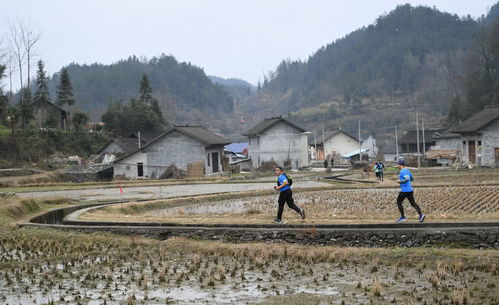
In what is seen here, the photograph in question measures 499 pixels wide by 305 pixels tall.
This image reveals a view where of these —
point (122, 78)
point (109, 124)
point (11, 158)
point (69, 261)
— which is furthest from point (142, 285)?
point (122, 78)

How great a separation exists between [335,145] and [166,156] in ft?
111

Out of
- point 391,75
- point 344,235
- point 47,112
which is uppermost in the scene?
point 391,75

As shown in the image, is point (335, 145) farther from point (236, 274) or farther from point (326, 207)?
point (236, 274)

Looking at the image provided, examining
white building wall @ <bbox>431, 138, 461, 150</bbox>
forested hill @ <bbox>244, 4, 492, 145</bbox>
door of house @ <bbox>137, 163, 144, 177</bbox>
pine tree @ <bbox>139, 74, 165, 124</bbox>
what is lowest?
door of house @ <bbox>137, 163, 144, 177</bbox>

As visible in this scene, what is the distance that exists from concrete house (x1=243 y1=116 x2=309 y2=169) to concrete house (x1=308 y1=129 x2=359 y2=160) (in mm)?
16766

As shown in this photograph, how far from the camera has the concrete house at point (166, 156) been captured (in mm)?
53031

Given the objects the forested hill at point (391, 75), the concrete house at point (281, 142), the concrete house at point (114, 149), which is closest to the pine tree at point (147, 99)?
the concrete house at point (114, 149)

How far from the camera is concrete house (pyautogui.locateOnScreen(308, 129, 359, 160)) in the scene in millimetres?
81500

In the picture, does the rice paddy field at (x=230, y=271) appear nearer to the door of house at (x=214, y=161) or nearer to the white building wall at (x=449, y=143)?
the door of house at (x=214, y=161)

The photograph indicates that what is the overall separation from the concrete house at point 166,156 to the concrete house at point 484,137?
825 inches

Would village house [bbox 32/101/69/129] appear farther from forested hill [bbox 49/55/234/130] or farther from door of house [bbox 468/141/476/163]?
forested hill [bbox 49/55/234/130]

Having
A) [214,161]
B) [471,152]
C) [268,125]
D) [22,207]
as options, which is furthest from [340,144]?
[22,207]

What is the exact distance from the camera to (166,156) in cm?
5397

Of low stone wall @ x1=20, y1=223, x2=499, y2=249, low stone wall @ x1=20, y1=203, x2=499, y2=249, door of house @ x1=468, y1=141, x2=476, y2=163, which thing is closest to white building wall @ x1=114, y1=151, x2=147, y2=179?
door of house @ x1=468, y1=141, x2=476, y2=163
